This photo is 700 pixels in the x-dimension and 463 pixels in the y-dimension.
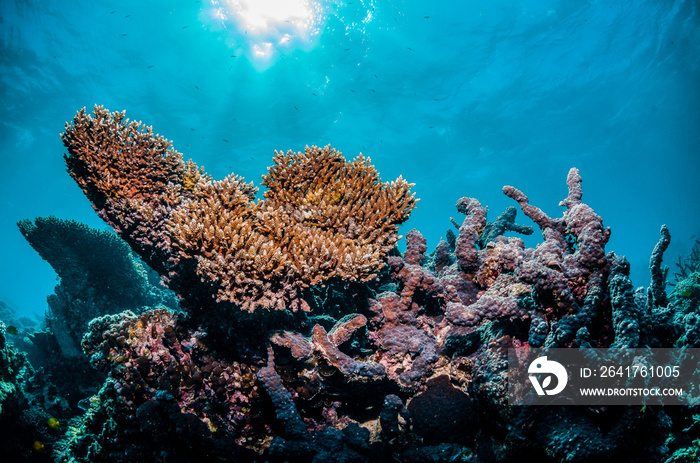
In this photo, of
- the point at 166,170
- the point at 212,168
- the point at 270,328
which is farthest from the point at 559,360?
the point at 212,168

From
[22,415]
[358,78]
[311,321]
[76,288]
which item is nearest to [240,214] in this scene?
[311,321]

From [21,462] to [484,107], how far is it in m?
44.0

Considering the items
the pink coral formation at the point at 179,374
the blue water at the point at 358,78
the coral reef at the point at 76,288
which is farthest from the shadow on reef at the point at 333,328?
the blue water at the point at 358,78

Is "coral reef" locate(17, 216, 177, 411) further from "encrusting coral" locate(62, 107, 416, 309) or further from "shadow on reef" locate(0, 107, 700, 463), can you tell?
"encrusting coral" locate(62, 107, 416, 309)

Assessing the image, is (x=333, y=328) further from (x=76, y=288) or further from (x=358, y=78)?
(x=358, y=78)

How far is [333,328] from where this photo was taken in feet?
13.2

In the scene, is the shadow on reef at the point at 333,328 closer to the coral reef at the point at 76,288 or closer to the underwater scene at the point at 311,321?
the underwater scene at the point at 311,321

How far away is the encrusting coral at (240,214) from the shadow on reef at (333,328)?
0.09ft

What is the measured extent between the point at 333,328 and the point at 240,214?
2.15 metres

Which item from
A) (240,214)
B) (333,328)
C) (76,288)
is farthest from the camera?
(76,288)

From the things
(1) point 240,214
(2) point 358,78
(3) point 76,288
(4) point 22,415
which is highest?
(2) point 358,78

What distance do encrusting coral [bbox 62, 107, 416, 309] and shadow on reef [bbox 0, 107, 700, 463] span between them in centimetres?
3

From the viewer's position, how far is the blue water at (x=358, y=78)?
75.8 ft

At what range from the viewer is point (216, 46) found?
24453 mm
